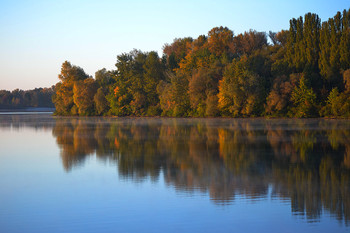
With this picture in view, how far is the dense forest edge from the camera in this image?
4850 centimetres

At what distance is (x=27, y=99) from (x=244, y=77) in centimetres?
14942

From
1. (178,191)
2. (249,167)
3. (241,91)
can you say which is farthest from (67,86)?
(178,191)

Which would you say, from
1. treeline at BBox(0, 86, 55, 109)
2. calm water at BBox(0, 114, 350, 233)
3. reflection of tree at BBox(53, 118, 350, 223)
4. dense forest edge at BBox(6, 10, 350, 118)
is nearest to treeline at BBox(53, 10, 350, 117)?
dense forest edge at BBox(6, 10, 350, 118)

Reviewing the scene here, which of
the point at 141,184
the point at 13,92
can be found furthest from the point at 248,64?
the point at 13,92

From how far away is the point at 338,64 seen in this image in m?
48.6

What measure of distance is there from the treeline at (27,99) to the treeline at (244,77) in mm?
104789

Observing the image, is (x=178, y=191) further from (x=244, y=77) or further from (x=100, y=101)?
(x=100, y=101)

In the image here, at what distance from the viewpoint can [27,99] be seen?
180 meters

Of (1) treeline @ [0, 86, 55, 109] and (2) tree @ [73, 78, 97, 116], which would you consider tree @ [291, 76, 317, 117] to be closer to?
(2) tree @ [73, 78, 97, 116]

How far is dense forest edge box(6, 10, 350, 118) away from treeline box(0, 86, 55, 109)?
343 feet

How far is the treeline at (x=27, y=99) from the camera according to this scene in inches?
6993

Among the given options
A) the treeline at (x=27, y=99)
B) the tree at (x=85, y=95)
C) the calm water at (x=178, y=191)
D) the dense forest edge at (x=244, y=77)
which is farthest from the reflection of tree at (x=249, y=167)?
the treeline at (x=27, y=99)

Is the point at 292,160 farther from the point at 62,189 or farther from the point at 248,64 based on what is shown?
the point at 248,64

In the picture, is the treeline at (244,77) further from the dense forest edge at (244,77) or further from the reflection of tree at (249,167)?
the reflection of tree at (249,167)
